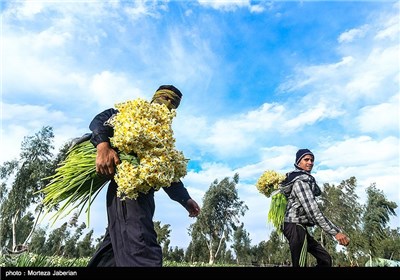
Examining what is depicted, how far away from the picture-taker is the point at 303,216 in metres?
3.87

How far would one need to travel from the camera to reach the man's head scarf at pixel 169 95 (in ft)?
9.63

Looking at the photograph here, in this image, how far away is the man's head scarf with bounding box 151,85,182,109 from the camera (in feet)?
9.63

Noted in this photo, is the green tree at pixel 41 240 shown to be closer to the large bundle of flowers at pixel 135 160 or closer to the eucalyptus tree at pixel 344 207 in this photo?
the large bundle of flowers at pixel 135 160

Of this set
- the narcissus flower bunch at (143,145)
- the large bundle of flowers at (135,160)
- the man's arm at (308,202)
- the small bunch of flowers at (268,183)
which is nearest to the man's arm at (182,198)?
the large bundle of flowers at (135,160)

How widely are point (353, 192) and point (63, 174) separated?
9966 millimetres

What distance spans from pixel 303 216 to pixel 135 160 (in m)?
2.11

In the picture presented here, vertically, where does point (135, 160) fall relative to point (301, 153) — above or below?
below

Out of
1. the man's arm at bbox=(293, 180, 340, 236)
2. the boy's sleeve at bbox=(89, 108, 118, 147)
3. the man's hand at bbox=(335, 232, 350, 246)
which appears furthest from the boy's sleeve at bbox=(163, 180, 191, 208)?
the man's hand at bbox=(335, 232, 350, 246)

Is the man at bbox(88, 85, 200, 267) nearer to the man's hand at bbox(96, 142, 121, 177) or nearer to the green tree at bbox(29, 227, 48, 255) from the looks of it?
the man's hand at bbox(96, 142, 121, 177)

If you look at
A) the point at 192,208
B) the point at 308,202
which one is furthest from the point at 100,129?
the point at 308,202

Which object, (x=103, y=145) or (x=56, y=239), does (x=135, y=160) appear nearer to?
(x=103, y=145)

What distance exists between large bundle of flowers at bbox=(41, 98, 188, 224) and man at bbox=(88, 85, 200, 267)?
0.07 metres
